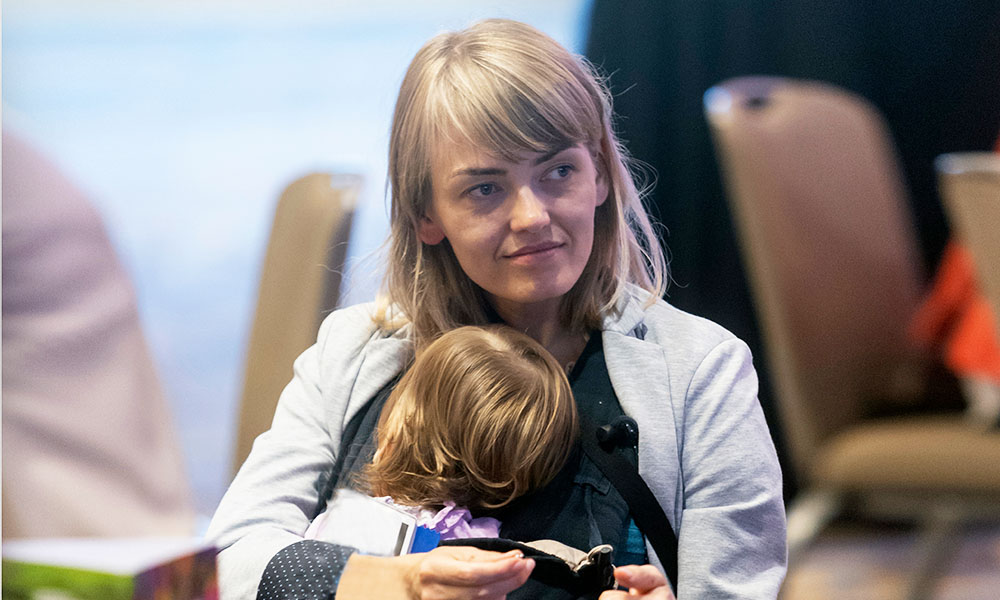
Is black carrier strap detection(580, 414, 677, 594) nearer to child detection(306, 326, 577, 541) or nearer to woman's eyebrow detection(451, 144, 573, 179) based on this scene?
child detection(306, 326, 577, 541)

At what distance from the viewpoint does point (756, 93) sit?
34.0 inches

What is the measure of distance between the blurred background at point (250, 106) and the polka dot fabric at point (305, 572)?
0.09 meters

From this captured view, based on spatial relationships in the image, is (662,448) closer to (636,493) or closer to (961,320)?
(636,493)

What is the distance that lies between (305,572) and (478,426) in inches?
3.9

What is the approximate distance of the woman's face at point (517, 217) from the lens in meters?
0.44

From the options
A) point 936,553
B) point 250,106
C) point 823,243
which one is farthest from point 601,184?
point 936,553

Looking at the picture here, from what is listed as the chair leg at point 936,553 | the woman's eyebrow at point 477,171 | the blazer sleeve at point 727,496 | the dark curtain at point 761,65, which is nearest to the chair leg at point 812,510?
the chair leg at point 936,553

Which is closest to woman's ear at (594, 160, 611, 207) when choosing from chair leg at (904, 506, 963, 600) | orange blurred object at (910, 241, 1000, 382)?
orange blurred object at (910, 241, 1000, 382)

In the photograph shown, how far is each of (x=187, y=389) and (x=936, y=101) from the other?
1.89 feet

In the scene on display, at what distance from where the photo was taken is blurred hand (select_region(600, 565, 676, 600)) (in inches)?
16.0

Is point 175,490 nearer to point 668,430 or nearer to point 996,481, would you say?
point 668,430

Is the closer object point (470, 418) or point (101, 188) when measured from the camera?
point (470, 418)

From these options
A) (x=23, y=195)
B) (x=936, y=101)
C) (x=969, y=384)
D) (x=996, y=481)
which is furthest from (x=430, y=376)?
Result: (x=996, y=481)

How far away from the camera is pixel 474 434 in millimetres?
413
